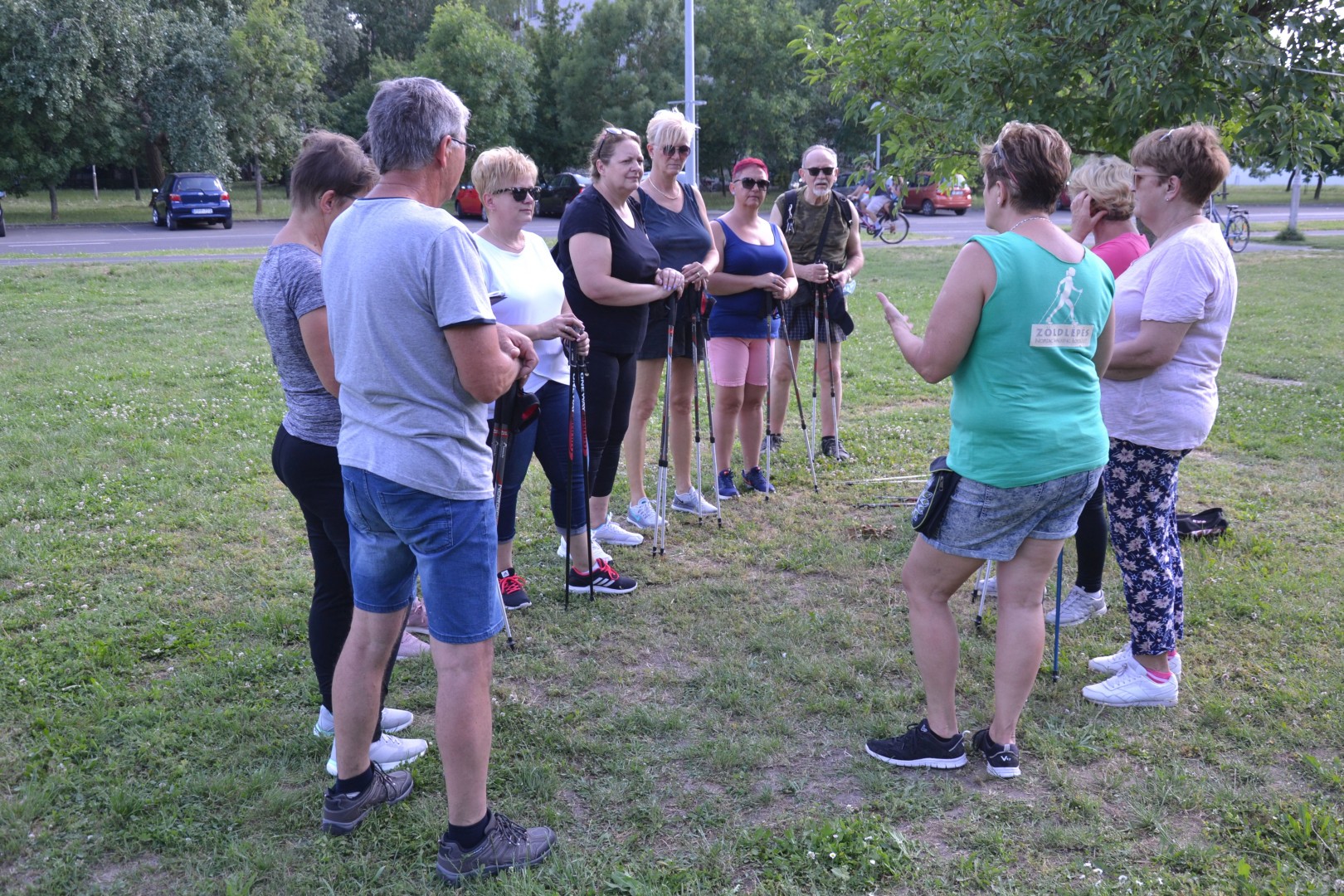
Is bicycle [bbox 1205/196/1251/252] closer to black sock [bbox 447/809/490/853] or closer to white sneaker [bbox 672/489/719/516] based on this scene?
white sneaker [bbox 672/489/719/516]

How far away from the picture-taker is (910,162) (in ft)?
19.4

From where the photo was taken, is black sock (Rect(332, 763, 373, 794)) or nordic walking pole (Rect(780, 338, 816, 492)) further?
nordic walking pole (Rect(780, 338, 816, 492))

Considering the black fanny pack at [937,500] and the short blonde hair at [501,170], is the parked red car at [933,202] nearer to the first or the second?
the short blonde hair at [501,170]

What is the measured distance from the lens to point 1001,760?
10.8 ft

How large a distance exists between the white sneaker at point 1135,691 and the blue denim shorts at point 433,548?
2355 millimetres

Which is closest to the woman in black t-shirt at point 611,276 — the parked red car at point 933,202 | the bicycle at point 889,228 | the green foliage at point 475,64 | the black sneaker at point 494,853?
the black sneaker at point 494,853

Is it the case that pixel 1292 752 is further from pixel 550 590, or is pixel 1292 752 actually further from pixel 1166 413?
pixel 550 590

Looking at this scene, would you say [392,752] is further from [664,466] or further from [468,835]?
[664,466]

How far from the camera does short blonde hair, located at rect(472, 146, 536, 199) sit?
4.21m

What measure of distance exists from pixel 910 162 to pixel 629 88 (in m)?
32.5

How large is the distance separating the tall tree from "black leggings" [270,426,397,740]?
31.0 metres

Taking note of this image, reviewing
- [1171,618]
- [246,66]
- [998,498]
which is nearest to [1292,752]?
[1171,618]

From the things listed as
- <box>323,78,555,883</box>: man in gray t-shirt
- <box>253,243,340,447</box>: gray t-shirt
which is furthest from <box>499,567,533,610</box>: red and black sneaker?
<box>323,78,555,883</box>: man in gray t-shirt

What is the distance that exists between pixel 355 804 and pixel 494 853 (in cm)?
51
